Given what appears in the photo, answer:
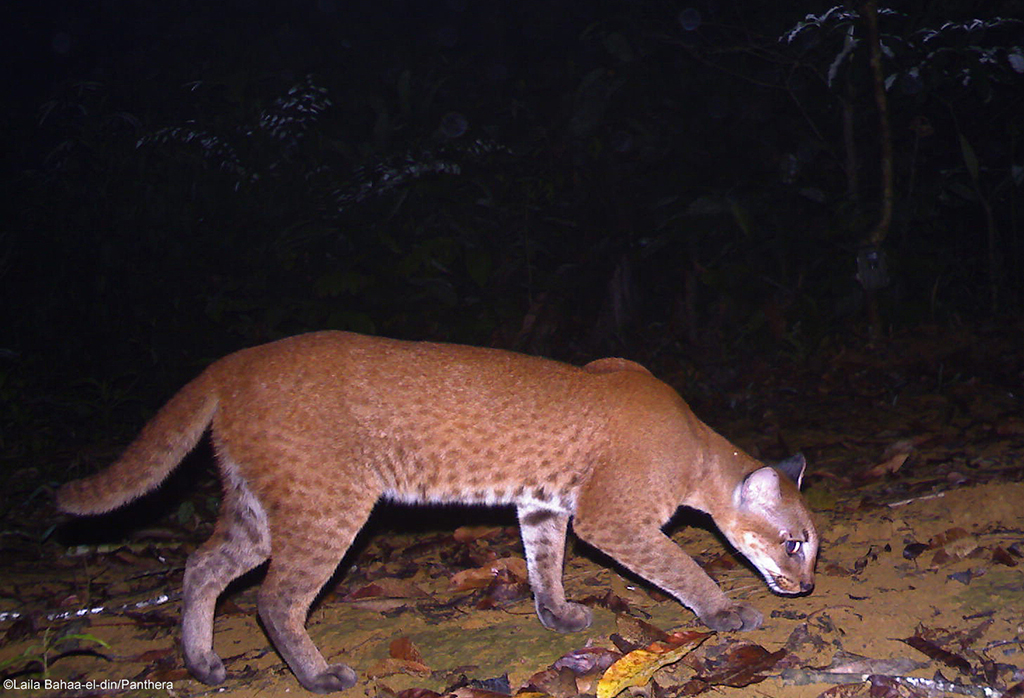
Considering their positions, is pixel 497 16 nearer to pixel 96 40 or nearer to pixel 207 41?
pixel 207 41

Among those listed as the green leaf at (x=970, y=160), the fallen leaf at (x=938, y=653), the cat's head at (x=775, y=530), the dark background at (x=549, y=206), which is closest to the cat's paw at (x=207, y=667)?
the cat's head at (x=775, y=530)

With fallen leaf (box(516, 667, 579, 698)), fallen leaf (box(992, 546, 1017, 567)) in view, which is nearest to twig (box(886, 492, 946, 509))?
fallen leaf (box(992, 546, 1017, 567))

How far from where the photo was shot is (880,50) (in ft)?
24.6

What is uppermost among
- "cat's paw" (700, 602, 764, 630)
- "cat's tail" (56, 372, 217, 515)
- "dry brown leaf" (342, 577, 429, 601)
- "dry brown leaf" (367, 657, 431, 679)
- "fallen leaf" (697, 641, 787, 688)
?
"cat's tail" (56, 372, 217, 515)

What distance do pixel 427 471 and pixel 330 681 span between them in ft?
3.38

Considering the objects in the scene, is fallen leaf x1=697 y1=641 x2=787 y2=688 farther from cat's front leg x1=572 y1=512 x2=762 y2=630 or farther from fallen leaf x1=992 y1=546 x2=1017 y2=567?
fallen leaf x1=992 y1=546 x2=1017 y2=567

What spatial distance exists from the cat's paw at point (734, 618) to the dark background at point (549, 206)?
489 centimetres

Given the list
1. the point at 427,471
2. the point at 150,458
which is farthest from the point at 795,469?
the point at 150,458

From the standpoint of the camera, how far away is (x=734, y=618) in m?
3.71

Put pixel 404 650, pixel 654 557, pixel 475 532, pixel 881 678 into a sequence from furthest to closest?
pixel 475 532 < pixel 654 557 < pixel 404 650 < pixel 881 678

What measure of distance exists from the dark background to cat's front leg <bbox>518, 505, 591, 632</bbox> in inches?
175

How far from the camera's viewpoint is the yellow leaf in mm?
3088

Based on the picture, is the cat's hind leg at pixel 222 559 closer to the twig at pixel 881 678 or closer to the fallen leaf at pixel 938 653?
the twig at pixel 881 678

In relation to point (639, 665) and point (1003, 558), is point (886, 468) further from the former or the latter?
point (639, 665)
